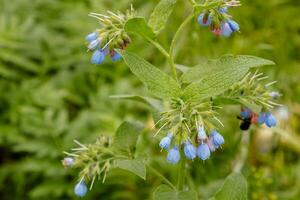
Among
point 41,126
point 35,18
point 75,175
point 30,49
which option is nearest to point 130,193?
point 75,175

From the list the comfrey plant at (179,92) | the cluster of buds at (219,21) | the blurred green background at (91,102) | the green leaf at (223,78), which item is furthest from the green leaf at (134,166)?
the blurred green background at (91,102)

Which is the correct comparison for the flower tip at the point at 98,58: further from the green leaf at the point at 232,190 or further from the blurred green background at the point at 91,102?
the blurred green background at the point at 91,102

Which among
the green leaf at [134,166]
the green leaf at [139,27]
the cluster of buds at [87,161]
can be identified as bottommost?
the green leaf at [134,166]

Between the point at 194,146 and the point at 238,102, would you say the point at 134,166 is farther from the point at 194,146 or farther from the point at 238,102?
the point at 238,102

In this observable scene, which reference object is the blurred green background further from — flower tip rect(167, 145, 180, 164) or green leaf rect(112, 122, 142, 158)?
flower tip rect(167, 145, 180, 164)

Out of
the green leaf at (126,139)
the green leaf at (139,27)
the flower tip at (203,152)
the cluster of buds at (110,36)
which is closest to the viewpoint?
the flower tip at (203,152)

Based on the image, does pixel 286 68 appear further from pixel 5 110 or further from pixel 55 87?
pixel 5 110

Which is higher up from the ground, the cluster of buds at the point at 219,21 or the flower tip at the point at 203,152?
the cluster of buds at the point at 219,21
